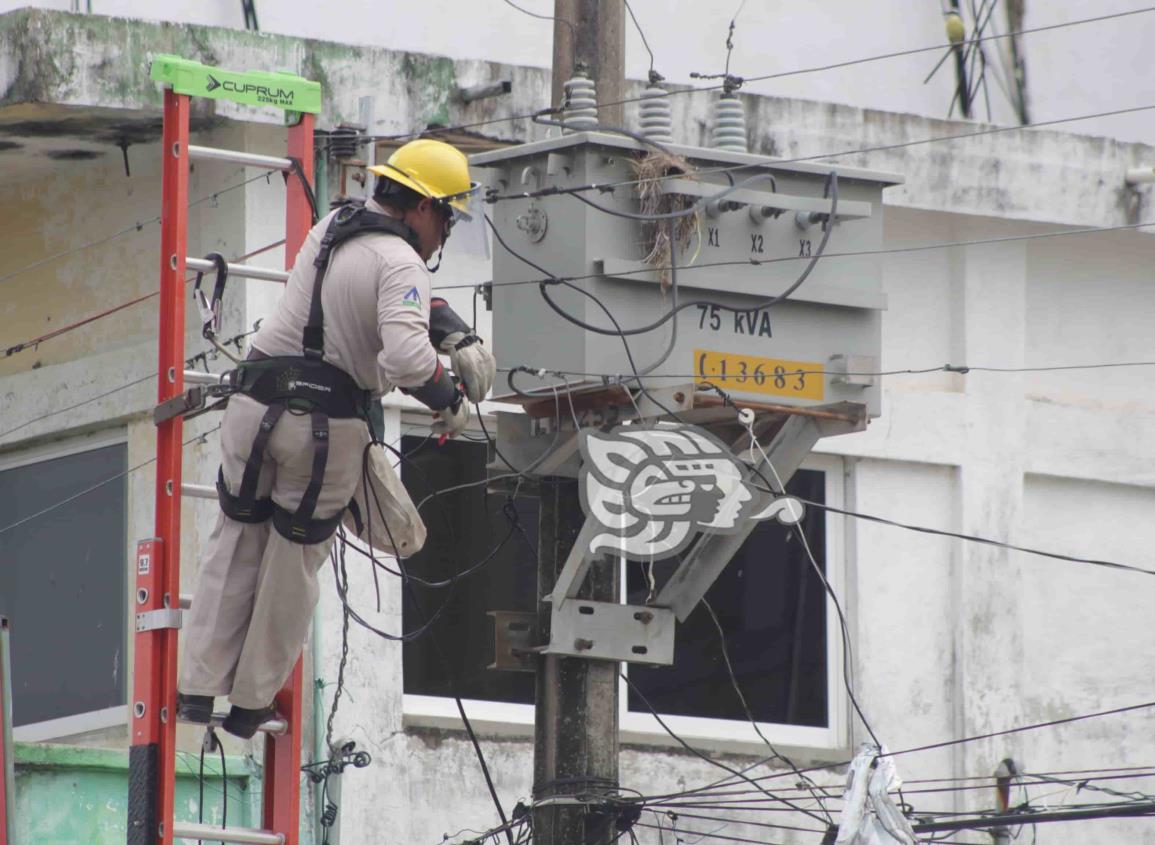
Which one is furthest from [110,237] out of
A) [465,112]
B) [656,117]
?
[656,117]

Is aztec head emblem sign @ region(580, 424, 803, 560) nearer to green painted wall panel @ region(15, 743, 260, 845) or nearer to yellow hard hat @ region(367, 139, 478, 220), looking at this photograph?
yellow hard hat @ region(367, 139, 478, 220)

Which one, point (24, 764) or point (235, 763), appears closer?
point (24, 764)

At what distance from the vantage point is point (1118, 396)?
15.7m

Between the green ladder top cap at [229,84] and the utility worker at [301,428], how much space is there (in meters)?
0.64

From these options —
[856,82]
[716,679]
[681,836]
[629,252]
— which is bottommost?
[681,836]

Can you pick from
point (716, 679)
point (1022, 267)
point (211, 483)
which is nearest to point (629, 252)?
point (211, 483)

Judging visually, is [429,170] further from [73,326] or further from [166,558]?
[73,326]

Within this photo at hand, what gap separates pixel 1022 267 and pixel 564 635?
19.6 feet

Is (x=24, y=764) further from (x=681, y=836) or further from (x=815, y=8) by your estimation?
(x=815, y=8)

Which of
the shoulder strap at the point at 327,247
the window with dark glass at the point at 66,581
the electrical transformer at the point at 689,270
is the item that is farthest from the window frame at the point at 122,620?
the shoulder strap at the point at 327,247

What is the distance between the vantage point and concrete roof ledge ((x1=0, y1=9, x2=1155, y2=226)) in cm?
1272

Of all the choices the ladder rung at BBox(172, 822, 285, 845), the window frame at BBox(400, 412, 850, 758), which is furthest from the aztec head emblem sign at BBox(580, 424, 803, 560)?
the window frame at BBox(400, 412, 850, 758)

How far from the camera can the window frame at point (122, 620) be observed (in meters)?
13.6

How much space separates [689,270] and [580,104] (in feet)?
2.96
